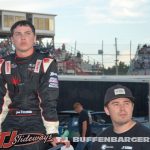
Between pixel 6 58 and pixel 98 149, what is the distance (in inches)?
53.3

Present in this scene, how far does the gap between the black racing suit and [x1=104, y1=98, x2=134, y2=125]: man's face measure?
83 centimetres

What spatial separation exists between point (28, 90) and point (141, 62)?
1961 cm

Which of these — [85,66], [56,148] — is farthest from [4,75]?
[85,66]

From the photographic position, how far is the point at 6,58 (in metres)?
4.61

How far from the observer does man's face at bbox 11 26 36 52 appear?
14.6 ft

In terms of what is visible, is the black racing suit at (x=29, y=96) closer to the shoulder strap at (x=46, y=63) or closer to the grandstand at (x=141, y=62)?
the shoulder strap at (x=46, y=63)

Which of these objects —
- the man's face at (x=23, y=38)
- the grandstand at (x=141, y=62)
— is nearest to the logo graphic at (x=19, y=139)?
the man's face at (x=23, y=38)

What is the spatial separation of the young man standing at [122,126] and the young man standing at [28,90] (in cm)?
80

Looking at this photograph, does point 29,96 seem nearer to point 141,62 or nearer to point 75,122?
point 75,122

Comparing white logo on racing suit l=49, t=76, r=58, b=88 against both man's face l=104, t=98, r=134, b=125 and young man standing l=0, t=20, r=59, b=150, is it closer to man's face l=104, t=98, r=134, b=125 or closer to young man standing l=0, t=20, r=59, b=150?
young man standing l=0, t=20, r=59, b=150

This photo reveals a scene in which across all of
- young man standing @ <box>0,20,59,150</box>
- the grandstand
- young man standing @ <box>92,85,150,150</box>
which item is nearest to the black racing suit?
young man standing @ <box>0,20,59,150</box>

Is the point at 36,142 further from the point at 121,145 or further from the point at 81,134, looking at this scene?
the point at 81,134

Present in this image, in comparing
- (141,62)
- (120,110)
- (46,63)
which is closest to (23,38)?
(46,63)

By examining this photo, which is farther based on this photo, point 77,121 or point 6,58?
point 77,121
